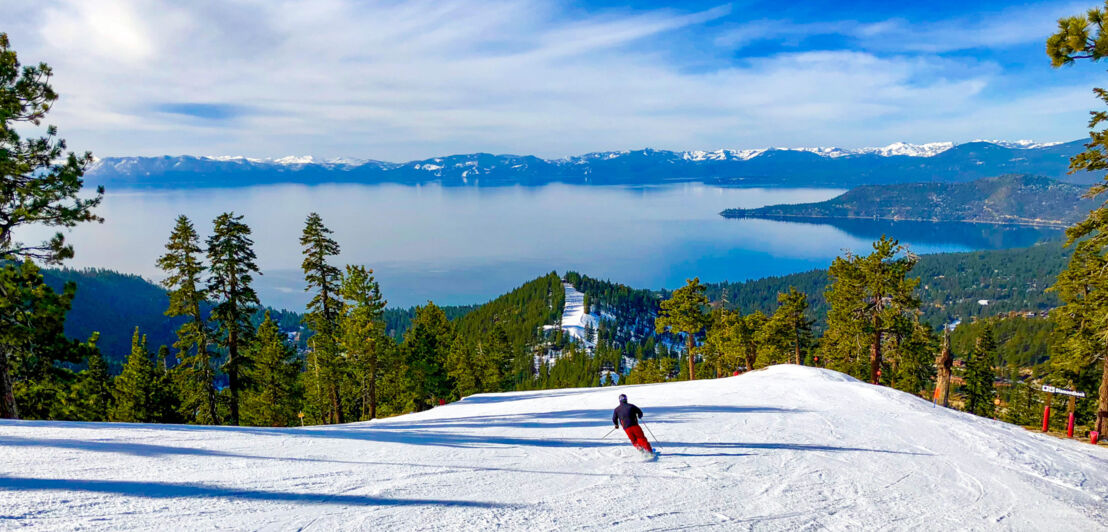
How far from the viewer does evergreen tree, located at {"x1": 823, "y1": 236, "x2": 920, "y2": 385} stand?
3031 centimetres

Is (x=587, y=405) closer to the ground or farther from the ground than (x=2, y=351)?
closer to the ground

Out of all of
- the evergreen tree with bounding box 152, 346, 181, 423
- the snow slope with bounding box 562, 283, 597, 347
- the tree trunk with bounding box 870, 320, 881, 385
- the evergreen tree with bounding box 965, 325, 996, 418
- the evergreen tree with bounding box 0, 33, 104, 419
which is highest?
the evergreen tree with bounding box 0, 33, 104, 419

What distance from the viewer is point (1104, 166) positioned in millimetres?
13992

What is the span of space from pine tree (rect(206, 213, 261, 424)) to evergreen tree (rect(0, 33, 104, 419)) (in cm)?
1010

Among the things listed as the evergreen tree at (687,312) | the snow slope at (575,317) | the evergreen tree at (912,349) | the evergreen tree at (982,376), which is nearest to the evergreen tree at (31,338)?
the evergreen tree at (687,312)

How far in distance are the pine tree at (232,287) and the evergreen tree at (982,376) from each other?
55740 mm

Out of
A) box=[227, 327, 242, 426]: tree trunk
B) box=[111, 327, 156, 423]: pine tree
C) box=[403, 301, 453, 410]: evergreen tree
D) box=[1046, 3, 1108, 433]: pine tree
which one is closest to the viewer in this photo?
box=[1046, 3, 1108, 433]: pine tree

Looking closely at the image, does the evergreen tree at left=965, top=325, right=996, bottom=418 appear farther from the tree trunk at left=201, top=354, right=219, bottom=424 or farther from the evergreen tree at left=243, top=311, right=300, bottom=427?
the tree trunk at left=201, top=354, right=219, bottom=424

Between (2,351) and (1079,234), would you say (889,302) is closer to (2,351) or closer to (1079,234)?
(1079,234)

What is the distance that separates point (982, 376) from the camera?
45250 millimetres

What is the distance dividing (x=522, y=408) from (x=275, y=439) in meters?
9.40

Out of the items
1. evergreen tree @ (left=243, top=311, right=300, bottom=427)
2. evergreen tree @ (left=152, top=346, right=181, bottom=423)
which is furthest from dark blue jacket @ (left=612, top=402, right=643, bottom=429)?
evergreen tree @ (left=152, top=346, right=181, bottom=423)

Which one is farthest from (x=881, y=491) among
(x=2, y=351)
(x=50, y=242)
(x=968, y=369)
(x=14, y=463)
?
(x=968, y=369)

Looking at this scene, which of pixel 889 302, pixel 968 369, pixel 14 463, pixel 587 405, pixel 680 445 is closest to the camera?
pixel 14 463
